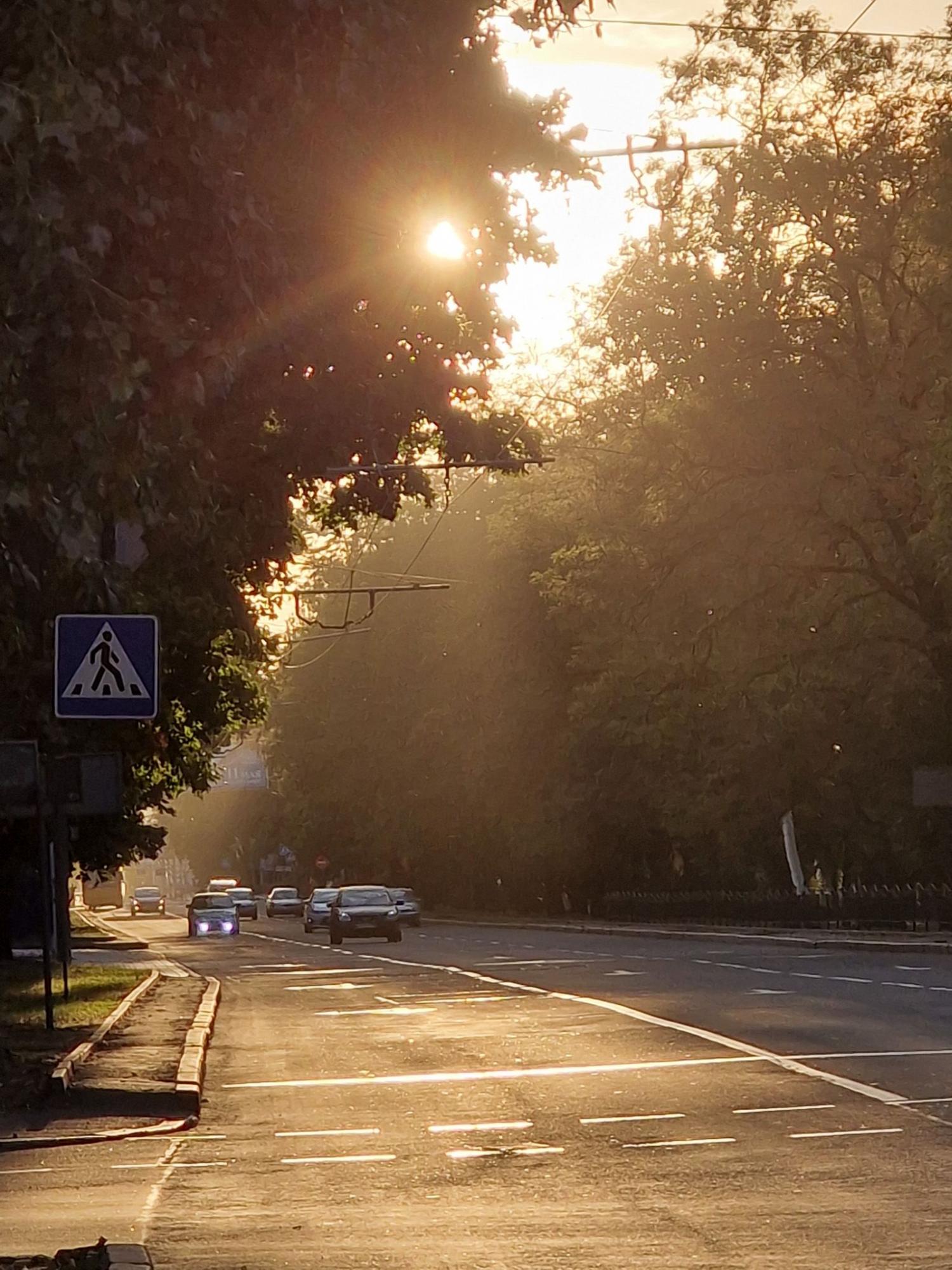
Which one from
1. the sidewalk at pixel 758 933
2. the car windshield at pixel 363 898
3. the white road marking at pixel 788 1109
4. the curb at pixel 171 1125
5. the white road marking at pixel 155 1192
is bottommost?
the white road marking at pixel 155 1192

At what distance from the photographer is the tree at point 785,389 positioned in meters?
42.9

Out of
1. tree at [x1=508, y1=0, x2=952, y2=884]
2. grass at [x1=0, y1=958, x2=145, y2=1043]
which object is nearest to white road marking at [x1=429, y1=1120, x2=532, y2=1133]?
grass at [x1=0, y1=958, x2=145, y2=1043]

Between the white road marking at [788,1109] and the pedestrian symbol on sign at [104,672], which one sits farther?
the pedestrian symbol on sign at [104,672]

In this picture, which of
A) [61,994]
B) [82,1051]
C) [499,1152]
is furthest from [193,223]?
[61,994]

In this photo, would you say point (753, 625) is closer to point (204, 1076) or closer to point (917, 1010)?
point (917, 1010)

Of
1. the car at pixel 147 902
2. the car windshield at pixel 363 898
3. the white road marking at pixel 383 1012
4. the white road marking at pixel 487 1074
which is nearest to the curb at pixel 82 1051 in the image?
the white road marking at pixel 487 1074

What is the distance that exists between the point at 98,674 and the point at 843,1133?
22.7 feet

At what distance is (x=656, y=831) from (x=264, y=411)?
184 feet

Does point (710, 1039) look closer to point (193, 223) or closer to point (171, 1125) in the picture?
point (171, 1125)

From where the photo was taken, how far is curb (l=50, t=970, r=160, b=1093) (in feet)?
53.9

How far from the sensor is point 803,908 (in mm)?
55844

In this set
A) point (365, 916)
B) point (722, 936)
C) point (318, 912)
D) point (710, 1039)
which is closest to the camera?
point (710, 1039)

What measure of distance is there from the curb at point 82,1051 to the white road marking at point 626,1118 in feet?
13.9

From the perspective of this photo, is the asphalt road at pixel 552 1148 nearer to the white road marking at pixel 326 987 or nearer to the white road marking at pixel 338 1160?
the white road marking at pixel 338 1160
